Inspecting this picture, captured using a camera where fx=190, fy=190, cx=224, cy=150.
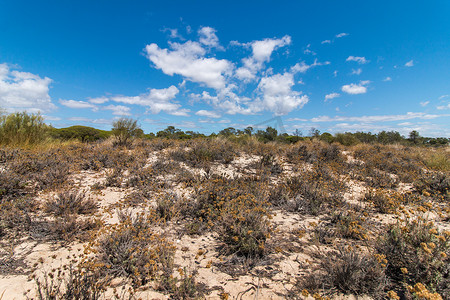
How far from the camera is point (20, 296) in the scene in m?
2.01

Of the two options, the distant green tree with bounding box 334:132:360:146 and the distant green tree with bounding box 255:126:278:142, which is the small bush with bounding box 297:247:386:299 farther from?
the distant green tree with bounding box 334:132:360:146

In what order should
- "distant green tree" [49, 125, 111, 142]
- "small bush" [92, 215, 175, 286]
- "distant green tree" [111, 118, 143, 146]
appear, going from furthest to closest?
"distant green tree" [49, 125, 111, 142], "distant green tree" [111, 118, 143, 146], "small bush" [92, 215, 175, 286]

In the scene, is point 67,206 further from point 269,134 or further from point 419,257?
point 269,134

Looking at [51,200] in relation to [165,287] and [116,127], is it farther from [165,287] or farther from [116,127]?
[116,127]

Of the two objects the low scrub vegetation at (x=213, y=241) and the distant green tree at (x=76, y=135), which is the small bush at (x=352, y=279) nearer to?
the low scrub vegetation at (x=213, y=241)

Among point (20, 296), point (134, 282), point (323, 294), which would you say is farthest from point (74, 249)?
point (323, 294)

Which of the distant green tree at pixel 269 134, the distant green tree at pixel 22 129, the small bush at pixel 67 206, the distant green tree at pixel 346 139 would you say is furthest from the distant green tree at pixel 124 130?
the distant green tree at pixel 346 139

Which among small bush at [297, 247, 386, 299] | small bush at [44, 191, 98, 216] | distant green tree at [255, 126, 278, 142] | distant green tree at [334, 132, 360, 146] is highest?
distant green tree at [255, 126, 278, 142]

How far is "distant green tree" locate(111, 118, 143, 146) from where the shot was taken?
1090cm

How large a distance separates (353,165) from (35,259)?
10043 mm

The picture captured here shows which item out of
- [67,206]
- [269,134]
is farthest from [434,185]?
[269,134]

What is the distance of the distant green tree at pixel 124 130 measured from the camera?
1090cm

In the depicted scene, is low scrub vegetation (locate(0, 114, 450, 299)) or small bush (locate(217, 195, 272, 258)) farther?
small bush (locate(217, 195, 272, 258))

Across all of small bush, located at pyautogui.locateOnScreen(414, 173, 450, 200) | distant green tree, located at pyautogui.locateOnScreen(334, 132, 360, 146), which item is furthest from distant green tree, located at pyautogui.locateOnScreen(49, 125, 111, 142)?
distant green tree, located at pyautogui.locateOnScreen(334, 132, 360, 146)
